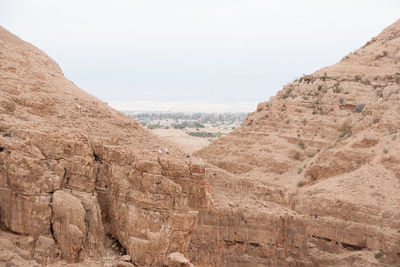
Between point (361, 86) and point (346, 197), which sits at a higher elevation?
point (361, 86)

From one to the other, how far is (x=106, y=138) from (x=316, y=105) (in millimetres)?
20818

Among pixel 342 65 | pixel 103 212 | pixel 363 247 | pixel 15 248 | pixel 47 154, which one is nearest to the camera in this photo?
pixel 15 248

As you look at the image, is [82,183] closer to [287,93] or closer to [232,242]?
[232,242]

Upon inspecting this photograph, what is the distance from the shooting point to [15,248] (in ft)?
44.0

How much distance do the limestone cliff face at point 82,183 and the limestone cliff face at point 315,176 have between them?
27.0ft

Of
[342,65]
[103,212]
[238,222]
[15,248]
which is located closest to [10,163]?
[15,248]

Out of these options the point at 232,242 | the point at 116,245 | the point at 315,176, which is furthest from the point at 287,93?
the point at 116,245

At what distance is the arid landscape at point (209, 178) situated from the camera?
14016 millimetres

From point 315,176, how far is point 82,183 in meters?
16.8

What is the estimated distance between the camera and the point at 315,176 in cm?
2927

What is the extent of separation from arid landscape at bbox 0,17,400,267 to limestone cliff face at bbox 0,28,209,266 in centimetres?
3

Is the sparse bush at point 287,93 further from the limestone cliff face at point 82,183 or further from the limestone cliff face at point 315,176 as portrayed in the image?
the limestone cliff face at point 82,183

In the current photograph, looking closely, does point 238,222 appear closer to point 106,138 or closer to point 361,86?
point 106,138

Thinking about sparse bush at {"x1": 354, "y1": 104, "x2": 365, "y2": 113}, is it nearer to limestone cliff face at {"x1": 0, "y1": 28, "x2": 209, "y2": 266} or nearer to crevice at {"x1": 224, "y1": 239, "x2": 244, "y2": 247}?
crevice at {"x1": 224, "y1": 239, "x2": 244, "y2": 247}
